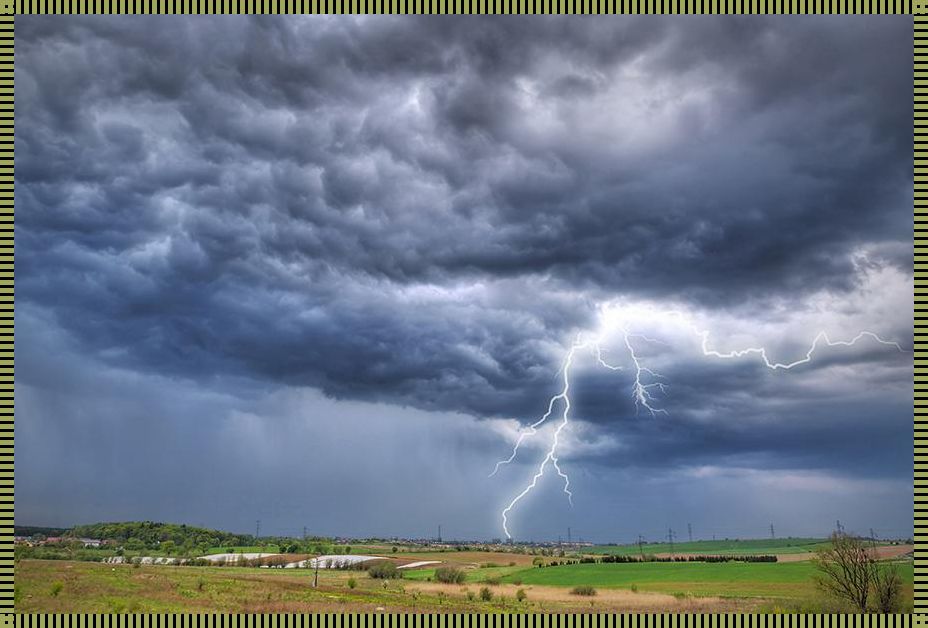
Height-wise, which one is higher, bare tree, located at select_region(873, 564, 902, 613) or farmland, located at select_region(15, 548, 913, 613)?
bare tree, located at select_region(873, 564, 902, 613)

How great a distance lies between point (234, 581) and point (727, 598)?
191 ft

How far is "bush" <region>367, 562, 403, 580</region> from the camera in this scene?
368 feet

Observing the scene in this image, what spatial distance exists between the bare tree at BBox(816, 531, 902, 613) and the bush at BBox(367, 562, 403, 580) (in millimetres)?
75526

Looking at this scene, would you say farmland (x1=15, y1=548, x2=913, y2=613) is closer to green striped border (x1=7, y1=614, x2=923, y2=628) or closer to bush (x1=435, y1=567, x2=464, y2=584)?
bush (x1=435, y1=567, x2=464, y2=584)

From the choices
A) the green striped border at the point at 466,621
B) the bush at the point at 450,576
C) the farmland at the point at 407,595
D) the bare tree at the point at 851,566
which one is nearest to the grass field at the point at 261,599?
the farmland at the point at 407,595

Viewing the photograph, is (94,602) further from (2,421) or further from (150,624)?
(2,421)

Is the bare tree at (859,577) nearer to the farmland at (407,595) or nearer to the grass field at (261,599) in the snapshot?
the farmland at (407,595)

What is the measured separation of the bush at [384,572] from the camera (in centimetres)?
11225

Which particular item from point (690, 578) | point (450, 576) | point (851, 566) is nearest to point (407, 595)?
point (450, 576)

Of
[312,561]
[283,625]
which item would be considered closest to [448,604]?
[283,625]

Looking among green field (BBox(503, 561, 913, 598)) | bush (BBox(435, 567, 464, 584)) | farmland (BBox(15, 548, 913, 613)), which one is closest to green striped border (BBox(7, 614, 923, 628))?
farmland (BBox(15, 548, 913, 613))

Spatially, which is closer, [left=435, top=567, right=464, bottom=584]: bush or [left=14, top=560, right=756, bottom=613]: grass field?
[left=14, top=560, right=756, bottom=613]: grass field

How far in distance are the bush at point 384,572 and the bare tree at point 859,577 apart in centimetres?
7553

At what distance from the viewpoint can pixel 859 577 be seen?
50.2 meters
